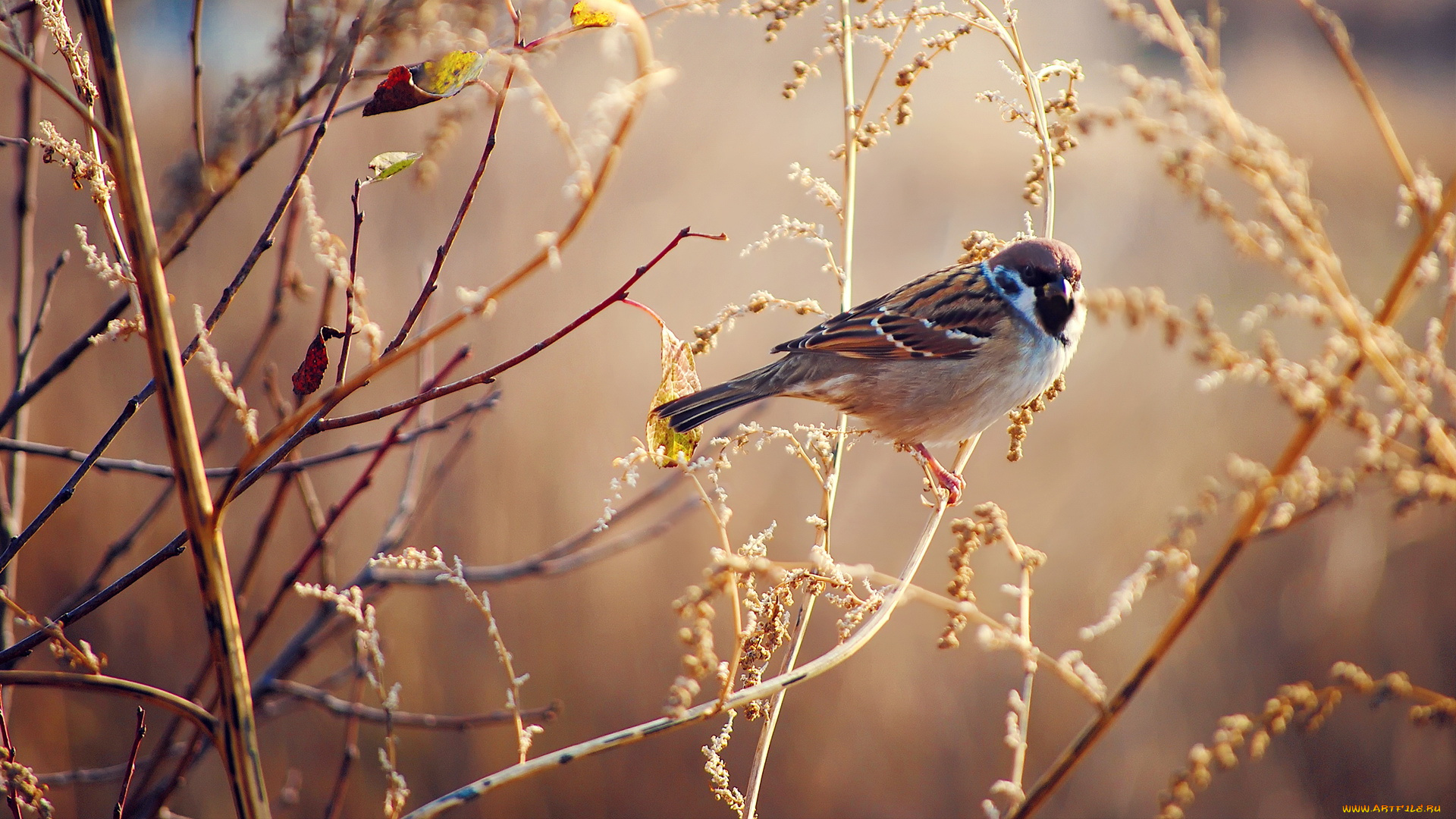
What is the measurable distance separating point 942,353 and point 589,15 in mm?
1825

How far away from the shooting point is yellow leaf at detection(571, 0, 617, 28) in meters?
0.70

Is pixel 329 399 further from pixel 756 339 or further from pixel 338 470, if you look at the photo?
pixel 756 339

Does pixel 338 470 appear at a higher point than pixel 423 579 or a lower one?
lower

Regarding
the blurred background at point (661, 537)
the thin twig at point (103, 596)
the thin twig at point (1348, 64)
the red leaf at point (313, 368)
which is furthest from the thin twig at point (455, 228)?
the blurred background at point (661, 537)

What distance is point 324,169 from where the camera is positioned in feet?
13.4

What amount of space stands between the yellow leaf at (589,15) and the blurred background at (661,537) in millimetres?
2405

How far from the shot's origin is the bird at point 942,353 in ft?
7.02

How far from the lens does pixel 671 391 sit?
39.6 inches

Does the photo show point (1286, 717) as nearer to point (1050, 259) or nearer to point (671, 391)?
point (671, 391)

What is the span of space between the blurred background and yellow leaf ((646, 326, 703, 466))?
7.46ft

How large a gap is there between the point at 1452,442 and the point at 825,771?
11.6 feet

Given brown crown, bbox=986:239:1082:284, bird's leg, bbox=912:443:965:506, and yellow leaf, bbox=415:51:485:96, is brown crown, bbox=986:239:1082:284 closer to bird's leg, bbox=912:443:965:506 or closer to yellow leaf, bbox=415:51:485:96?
bird's leg, bbox=912:443:965:506

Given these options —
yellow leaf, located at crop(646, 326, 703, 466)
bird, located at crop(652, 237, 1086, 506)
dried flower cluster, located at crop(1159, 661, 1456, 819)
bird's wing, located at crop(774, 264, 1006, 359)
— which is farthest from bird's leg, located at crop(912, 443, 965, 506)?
dried flower cluster, located at crop(1159, 661, 1456, 819)

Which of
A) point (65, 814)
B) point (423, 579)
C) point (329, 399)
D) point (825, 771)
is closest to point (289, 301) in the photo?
point (65, 814)
